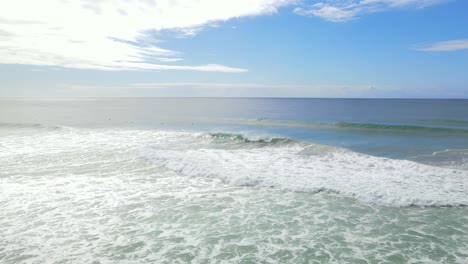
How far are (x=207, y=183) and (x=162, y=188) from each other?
1.69 metres

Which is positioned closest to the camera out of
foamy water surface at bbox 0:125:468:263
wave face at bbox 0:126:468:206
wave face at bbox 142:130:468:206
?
foamy water surface at bbox 0:125:468:263

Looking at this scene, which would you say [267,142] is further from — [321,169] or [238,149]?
[321,169]

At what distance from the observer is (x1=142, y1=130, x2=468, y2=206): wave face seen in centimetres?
1015

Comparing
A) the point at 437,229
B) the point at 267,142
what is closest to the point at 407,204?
the point at 437,229

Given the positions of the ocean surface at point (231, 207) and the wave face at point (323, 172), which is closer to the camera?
the ocean surface at point (231, 207)

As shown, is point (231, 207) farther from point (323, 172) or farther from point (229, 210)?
point (323, 172)

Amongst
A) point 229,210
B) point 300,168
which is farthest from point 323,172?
point 229,210

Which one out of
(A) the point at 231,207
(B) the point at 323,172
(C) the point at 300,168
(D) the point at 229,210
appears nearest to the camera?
(D) the point at 229,210

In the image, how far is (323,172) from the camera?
43.0 feet

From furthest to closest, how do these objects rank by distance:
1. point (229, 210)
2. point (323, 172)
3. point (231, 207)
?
1. point (323, 172)
2. point (231, 207)
3. point (229, 210)

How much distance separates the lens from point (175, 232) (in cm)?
743

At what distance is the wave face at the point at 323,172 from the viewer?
10148mm

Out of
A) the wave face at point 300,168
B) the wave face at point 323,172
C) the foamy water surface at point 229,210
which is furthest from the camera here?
the wave face at point 300,168

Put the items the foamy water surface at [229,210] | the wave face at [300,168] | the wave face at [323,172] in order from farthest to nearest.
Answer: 1. the wave face at [300,168]
2. the wave face at [323,172]
3. the foamy water surface at [229,210]
